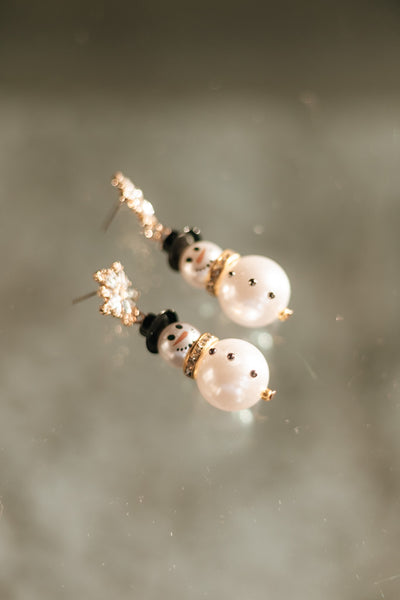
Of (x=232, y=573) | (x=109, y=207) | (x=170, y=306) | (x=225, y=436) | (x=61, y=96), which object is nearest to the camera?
(x=232, y=573)

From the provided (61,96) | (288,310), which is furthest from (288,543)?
(61,96)

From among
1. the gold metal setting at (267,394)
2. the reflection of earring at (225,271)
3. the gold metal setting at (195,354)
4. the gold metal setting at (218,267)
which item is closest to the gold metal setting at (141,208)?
the reflection of earring at (225,271)

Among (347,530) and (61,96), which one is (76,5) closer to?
(61,96)

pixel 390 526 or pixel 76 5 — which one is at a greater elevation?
pixel 76 5

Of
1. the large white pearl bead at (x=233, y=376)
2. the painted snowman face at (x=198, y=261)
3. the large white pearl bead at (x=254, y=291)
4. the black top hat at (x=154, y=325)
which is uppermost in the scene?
the painted snowman face at (x=198, y=261)

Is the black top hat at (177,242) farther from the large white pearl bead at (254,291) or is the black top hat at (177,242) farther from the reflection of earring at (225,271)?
the large white pearl bead at (254,291)

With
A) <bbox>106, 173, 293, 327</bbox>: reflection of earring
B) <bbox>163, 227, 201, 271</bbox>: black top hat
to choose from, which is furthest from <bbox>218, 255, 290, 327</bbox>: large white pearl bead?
<bbox>163, 227, 201, 271</bbox>: black top hat

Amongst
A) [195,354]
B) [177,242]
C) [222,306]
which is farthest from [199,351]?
[177,242]
